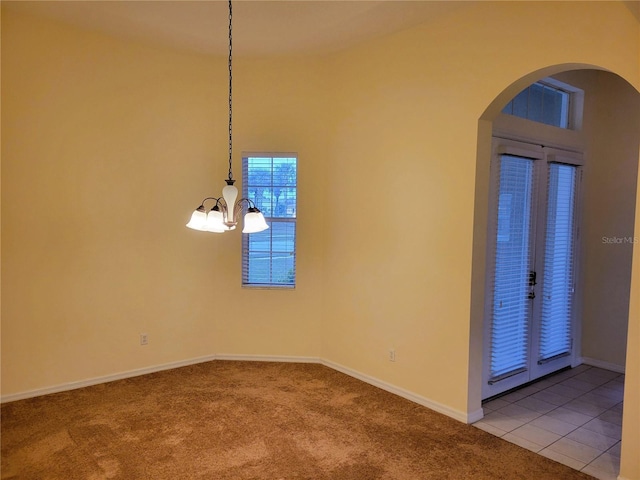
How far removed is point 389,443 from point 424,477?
1.32ft

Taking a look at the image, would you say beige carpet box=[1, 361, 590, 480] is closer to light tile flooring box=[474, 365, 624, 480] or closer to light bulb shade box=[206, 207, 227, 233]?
light tile flooring box=[474, 365, 624, 480]

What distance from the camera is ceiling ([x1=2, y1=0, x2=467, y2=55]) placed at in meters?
3.28

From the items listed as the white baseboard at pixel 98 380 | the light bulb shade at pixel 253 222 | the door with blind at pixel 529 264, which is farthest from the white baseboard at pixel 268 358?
the light bulb shade at pixel 253 222

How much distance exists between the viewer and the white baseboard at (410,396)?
11.0 feet

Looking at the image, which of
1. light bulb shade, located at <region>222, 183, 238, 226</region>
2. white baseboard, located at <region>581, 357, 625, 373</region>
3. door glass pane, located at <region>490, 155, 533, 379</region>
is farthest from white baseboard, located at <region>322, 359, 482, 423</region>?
light bulb shade, located at <region>222, 183, 238, 226</region>

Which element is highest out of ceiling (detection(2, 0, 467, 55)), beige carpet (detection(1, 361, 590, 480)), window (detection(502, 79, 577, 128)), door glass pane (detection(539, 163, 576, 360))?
ceiling (detection(2, 0, 467, 55))

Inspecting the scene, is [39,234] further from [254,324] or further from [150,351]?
[254,324]

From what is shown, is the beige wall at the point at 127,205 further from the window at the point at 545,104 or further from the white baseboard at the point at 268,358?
the window at the point at 545,104

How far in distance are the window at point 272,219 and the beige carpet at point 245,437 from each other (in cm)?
109

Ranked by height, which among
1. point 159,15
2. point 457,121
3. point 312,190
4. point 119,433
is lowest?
point 119,433

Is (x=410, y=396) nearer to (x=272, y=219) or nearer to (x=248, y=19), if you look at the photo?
(x=272, y=219)

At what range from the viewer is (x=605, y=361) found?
4652mm

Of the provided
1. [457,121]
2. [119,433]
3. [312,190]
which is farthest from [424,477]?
[312,190]

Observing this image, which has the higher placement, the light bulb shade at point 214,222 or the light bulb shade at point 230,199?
the light bulb shade at point 230,199
